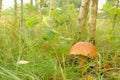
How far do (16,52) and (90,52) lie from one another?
554 millimetres

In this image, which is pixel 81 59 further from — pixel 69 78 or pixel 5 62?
pixel 5 62

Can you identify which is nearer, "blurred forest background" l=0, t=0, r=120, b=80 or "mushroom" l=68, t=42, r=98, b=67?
"blurred forest background" l=0, t=0, r=120, b=80

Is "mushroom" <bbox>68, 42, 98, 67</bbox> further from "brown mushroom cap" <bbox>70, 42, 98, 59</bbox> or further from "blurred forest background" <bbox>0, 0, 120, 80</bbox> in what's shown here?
"blurred forest background" <bbox>0, 0, 120, 80</bbox>

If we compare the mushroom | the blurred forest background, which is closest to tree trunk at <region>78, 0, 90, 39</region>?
the blurred forest background

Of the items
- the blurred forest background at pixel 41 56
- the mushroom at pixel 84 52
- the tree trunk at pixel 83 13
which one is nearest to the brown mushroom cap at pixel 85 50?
the mushroom at pixel 84 52

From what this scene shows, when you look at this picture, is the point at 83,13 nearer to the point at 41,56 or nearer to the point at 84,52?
the point at 84,52

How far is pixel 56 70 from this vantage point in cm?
157

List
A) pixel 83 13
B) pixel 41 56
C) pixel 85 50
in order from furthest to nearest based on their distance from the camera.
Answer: pixel 83 13, pixel 85 50, pixel 41 56

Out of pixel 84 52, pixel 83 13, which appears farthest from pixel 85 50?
pixel 83 13

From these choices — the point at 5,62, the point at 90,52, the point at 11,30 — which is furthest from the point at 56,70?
the point at 11,30

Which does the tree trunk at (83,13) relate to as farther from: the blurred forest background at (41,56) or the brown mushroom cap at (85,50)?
the brown mushroom cap at (85,50)

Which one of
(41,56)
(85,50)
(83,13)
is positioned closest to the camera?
(41,56)

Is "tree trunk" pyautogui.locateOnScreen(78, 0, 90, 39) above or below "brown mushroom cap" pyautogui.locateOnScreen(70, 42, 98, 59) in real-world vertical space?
above

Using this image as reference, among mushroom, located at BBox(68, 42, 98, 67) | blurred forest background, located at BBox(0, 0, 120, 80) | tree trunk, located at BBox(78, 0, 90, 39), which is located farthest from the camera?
tree trunk, located at BBox(78, 0, 90, 39)
